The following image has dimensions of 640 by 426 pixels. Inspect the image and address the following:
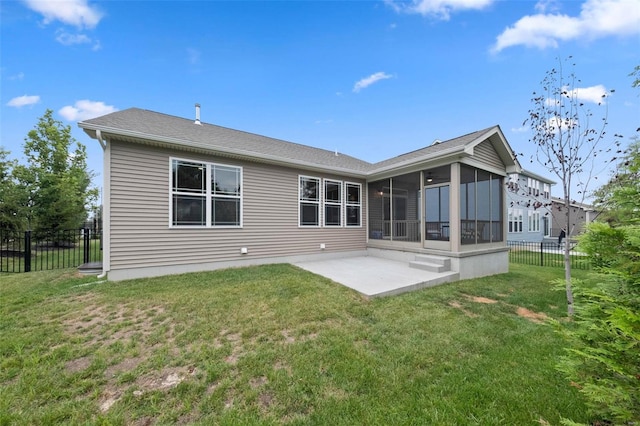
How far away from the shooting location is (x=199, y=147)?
675cm

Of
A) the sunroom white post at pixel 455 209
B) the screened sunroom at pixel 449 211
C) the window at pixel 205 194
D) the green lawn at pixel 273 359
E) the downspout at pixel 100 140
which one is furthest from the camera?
the screened sunroom at pixel 449 211

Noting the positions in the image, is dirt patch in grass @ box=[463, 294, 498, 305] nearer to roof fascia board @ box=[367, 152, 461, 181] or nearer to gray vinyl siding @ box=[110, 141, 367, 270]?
roof fascia board @ box=[367, 152, 461, 181]

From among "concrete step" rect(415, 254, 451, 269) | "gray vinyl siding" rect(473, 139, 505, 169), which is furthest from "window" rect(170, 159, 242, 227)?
"gray vinyl siding" rect(473, 139, 505, 169)

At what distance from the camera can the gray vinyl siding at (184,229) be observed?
610 cm

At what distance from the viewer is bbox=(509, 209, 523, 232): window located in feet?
64.5

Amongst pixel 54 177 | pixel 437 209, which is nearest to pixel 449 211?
pixel 437 209

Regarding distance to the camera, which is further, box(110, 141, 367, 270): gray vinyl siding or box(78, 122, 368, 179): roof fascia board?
box(110, 141, 367, 270): gray vinyl siding

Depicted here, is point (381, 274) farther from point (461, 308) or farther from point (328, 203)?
point (328, 203)

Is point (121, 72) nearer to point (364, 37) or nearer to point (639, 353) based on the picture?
point (364, 37)

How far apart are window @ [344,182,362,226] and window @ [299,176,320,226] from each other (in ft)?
4.51

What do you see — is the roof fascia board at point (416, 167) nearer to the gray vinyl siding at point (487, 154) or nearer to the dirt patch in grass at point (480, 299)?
the gray vinyl siding at point (487, 154)

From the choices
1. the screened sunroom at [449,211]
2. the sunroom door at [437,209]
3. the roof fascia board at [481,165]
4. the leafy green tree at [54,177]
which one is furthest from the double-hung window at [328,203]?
the leafy green tree at [54,177]

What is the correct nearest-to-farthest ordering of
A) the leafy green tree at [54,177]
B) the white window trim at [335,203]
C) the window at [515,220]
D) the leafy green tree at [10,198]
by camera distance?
the white window trim at [335,203] < the leafy green tree at [10,198] < the leafy green tree at [54,177] < the window at [515,220]

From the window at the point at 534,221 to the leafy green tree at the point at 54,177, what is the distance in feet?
111
